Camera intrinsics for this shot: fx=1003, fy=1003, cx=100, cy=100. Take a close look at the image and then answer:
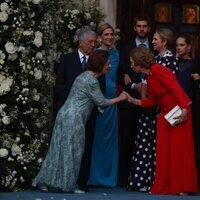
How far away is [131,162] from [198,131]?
1.07 m

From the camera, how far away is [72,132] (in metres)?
11.8

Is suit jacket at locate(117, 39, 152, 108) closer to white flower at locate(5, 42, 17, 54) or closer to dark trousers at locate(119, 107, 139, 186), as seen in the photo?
dark trousers at locate(119, 107, 139, 186)

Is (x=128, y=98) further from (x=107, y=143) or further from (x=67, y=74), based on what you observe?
(x=107, y=143)

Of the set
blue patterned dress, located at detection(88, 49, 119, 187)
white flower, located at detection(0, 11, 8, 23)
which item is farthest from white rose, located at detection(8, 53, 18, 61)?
blue patterned dress, located at detection(88, 49, 119, 187)

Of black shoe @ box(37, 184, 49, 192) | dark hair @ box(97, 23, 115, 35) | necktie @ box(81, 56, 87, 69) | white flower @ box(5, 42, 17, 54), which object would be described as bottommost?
black shoe @ box(37, 184, 49, 192)

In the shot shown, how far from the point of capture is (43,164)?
1206 cm

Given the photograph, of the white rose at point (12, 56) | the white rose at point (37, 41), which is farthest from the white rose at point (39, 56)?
the white rose at point (12, 56)

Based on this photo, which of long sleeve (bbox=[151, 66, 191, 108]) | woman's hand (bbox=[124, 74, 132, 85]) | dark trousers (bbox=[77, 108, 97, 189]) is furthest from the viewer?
woman's hand (bbox=[124, 74, 132, 85])

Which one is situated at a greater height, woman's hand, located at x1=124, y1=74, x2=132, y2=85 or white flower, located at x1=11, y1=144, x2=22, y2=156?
woman's hand, located at x1=124, y1=74, x2=132, y2=85

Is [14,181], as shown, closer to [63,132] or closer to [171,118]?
[63,132]

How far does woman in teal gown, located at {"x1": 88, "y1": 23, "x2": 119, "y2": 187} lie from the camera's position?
12.7 metres

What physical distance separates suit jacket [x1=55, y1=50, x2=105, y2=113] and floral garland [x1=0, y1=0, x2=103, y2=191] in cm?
21

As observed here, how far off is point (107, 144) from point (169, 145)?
3.42ft

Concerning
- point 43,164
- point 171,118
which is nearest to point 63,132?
point 43,164
